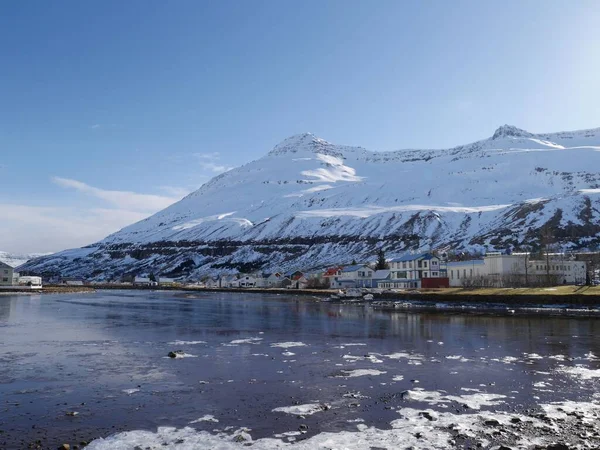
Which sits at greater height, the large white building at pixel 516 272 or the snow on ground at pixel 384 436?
the large white building at pixel 516 272

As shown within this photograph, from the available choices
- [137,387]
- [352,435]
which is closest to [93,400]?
[137,387]

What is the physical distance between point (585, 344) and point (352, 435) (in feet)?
80.5

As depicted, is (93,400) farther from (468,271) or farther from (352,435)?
(468,271)

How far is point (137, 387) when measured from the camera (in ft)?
69.0

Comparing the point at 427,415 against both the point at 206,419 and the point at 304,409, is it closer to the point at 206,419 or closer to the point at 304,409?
the point at 304,409

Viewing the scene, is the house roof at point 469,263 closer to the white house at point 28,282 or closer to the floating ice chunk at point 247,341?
the floating ice chunk at point 247,341

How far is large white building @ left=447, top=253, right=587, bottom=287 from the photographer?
91312 millimetres

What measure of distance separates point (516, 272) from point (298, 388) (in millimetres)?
83305

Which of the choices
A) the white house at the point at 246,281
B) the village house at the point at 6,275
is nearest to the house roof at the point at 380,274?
the white house at the point at 246,281

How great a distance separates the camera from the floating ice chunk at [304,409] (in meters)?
17.4

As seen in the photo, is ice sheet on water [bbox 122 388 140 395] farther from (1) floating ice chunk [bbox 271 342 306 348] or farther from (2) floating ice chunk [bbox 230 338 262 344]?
(2) floating ice chunk [bbox 230 338 262 344]

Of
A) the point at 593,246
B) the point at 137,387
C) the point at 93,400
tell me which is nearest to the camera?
the point at 93,400

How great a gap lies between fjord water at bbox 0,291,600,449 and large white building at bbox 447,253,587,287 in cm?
5487

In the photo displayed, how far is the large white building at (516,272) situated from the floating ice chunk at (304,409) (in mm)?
79187
